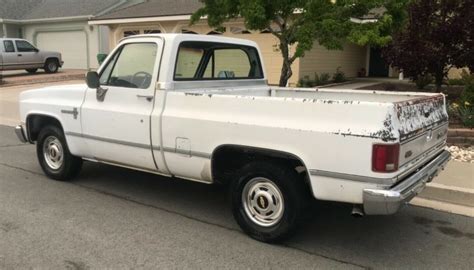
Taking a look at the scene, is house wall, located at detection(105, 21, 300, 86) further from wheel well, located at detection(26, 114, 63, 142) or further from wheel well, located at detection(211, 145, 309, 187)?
wheel well, located at detection(211, 145, 309, 187)

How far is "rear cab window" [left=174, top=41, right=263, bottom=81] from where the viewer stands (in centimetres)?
534

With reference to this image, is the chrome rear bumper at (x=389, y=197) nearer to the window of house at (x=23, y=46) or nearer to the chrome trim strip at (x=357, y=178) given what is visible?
the chrome trim strip at (x=357, y=178)

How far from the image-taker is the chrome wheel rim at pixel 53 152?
20.9 feet

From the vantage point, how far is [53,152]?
21.2ft

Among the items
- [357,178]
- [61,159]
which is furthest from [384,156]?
[61,159]

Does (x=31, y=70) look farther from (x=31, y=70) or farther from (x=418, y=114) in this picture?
(x=418, y=114)

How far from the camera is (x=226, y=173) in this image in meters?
4.89

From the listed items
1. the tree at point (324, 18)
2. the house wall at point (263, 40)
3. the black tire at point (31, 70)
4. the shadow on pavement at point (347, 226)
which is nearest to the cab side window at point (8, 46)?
the black tire at point (31, 70)

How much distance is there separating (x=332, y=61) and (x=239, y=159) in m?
17.6

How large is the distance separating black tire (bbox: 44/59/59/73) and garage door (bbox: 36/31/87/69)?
7.50 ft

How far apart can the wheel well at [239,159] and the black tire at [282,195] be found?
0.07 m

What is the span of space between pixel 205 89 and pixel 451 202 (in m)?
3.21

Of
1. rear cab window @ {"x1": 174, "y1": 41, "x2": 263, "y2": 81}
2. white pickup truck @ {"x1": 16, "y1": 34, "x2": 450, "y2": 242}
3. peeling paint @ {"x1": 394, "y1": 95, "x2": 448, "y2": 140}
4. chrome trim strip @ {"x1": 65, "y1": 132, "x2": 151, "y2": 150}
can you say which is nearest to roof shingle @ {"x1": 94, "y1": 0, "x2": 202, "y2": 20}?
rear cab window @ {"x1": 174, "y1": 41, "x2": 263, "y2": 81}

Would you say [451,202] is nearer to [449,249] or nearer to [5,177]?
[449,249]
